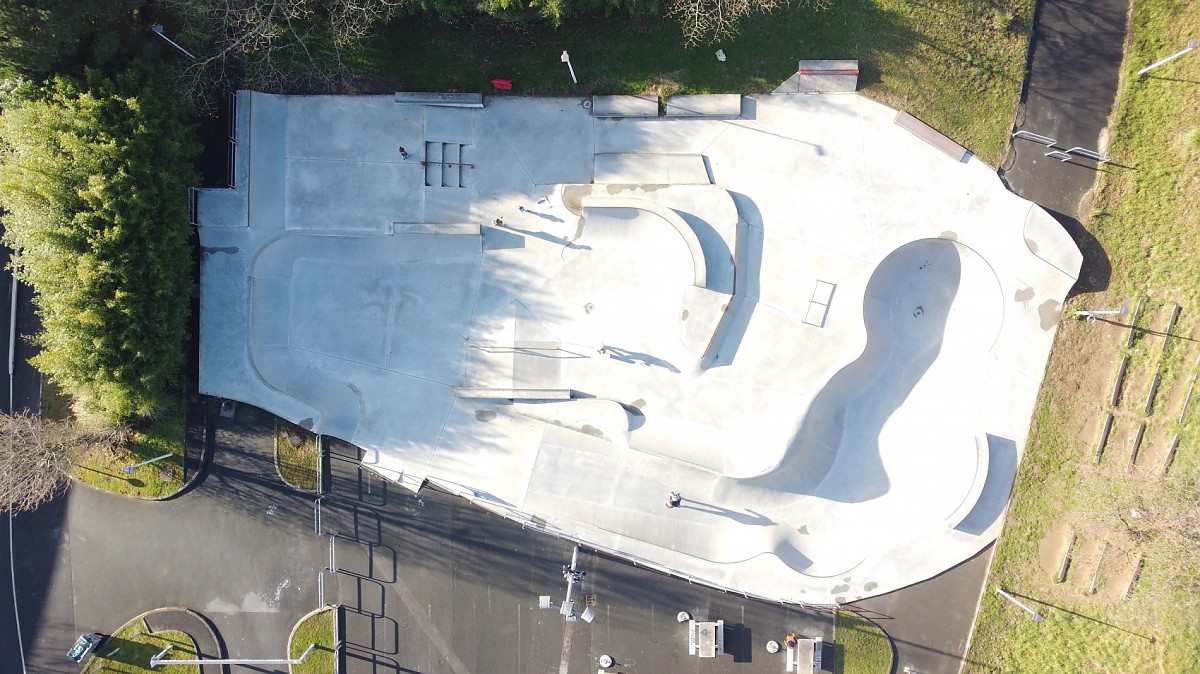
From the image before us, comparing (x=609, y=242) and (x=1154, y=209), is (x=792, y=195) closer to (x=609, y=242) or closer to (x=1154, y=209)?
(x=609, y=242)

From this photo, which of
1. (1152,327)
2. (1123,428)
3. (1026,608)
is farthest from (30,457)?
(1152,327)

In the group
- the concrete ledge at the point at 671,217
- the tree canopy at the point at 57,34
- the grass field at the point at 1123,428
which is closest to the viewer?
the tree canopy at the point at 57,34

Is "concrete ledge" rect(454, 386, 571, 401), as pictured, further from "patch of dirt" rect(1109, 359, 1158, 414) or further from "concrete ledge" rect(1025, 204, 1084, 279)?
"patch of dirt" rect(1109, 359, 1158, 414)

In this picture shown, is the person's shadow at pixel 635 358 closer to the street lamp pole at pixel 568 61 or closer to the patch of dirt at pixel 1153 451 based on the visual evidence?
the street lamp pole at pixel 568 61

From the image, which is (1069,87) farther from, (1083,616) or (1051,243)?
(1083,616)

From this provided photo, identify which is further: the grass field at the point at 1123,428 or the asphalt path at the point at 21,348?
the asphalt path at the point at 21,348

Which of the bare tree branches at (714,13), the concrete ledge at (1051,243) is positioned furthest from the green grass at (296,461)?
the concrete ledge at (1051,243)
